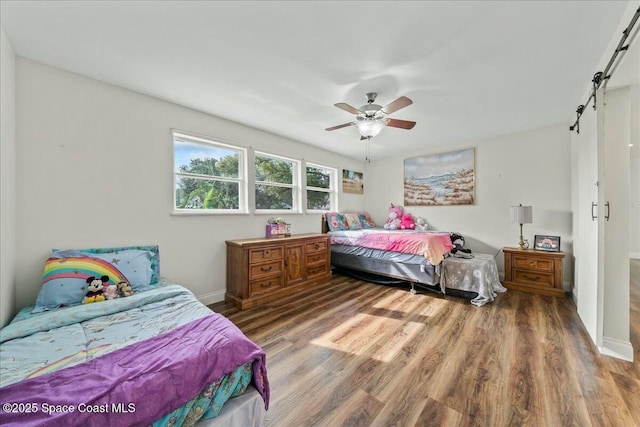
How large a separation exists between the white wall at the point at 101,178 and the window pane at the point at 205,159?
0.19m

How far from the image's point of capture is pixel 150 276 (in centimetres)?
225

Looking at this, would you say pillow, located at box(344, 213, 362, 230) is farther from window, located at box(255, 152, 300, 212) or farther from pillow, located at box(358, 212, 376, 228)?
window, located at box(255, 152, 300, 212)

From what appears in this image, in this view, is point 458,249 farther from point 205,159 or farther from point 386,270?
point 205,159

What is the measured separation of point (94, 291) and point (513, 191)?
5455mm

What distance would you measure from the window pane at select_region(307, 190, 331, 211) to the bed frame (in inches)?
10.5

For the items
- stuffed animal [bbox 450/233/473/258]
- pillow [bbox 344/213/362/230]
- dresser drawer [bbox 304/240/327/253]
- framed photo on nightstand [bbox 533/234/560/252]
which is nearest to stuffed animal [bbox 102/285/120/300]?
dresser drawer [bbox 304/240/327/253]

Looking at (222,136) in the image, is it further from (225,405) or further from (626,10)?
(626,10)

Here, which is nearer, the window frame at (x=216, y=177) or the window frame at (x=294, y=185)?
the window frame at (x=216, y=177)

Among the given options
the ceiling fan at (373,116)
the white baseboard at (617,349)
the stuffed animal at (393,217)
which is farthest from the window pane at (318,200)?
the white baseboard at (617,349)

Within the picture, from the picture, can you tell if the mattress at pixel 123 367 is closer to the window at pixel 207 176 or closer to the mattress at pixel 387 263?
the window at pixel 207 176

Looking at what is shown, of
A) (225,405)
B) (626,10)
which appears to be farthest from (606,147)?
(225,405)

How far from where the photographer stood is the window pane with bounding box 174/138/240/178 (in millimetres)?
2922

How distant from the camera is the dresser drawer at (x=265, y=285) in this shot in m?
2.95

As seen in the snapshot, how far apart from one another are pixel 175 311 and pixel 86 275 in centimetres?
94
